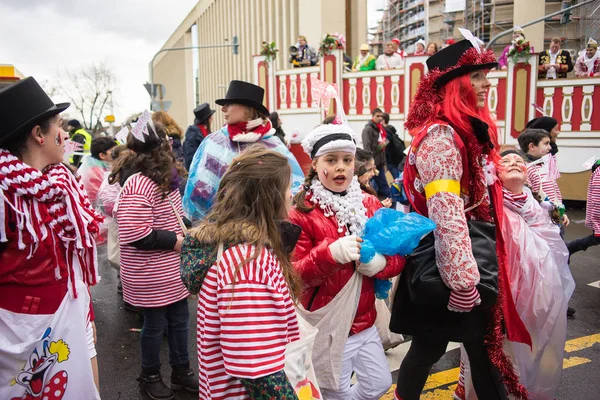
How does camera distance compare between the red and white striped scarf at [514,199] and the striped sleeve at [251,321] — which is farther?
the red and white striped scarf at [514,199]

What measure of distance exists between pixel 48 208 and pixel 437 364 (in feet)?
10.3

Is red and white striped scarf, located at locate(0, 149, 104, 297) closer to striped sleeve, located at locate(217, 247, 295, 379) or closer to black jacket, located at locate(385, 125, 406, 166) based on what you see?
striped sleeve, located at locate(217, 247, 295, 379)

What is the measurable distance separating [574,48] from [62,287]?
1338 inches

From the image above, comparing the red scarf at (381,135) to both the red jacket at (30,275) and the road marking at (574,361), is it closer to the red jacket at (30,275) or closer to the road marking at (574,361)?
the road marking at (574,361)

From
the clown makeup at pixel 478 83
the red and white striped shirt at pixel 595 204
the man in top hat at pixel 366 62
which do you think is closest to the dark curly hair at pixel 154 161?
the clown makeup at pixel 478 83

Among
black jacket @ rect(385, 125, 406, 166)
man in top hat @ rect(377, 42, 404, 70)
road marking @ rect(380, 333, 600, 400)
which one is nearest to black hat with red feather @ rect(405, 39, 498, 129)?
road marking @ rect(380, 333, 600, 400)

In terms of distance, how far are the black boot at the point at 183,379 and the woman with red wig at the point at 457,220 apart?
157 centimetres

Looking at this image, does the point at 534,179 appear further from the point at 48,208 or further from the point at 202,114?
the point at 202,114

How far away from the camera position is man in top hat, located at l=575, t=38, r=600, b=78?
12.9m

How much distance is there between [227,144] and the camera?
3656mm

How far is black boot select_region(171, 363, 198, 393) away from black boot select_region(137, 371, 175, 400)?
135 millimetres

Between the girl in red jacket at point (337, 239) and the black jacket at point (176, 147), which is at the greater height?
the black jacket at point (176, 147)

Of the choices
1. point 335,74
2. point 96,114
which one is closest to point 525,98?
point 335,74

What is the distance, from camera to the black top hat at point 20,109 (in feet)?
6.95
